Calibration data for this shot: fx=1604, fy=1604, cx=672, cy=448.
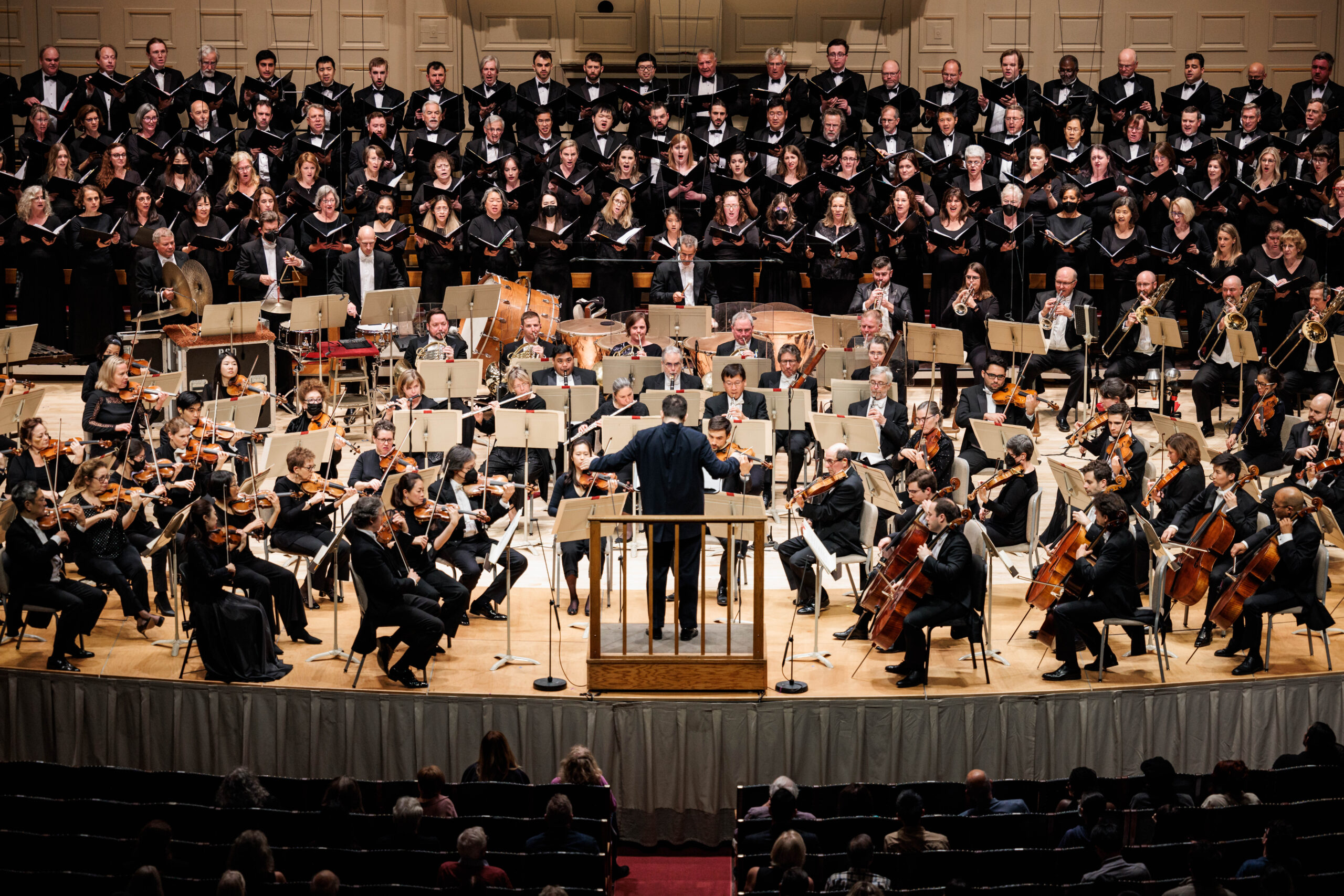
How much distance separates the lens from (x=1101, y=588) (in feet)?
22.7

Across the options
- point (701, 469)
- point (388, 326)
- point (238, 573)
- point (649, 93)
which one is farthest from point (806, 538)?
point (649, 93)

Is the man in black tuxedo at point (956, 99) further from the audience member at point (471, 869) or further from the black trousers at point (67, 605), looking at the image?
the audience member at point (471, 869)

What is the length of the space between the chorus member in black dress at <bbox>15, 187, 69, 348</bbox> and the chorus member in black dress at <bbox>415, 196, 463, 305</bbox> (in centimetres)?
249

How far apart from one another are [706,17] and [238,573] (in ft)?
25.6

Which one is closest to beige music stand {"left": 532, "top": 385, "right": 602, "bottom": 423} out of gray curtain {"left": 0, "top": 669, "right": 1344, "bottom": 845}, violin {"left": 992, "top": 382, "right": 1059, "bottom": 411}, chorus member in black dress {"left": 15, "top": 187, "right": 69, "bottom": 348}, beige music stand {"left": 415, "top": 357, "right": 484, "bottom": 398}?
beige music stand {"left": 415, "top": 357, "right": 484, "bottom": 398}

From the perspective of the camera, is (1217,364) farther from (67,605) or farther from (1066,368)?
(67,605)

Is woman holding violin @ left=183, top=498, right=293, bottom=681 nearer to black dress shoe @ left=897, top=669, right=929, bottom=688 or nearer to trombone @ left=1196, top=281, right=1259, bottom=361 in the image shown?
black dress shoe @ left=897, top=669, right=929, bottom=688

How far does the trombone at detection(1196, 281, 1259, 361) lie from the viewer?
10203mm

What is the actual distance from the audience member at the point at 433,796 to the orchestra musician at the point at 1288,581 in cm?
358

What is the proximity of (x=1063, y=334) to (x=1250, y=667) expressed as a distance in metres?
3.81

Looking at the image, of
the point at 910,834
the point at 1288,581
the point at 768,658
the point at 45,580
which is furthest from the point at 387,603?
the point at 1288,581

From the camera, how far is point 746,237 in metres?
11.2

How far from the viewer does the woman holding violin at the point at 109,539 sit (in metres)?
7.31

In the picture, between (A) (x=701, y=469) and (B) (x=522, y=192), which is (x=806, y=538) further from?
(B) (x=522, y=192)
